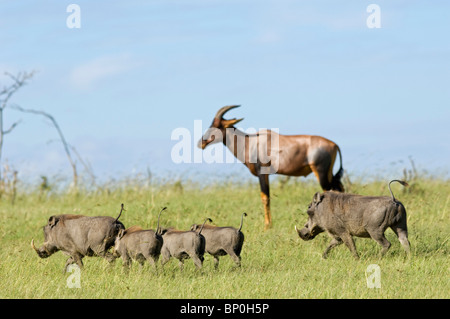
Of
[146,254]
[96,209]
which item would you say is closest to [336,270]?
[146,254]

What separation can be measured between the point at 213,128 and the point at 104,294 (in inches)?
276

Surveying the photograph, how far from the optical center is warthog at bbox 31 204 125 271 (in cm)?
891

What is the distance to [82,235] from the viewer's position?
8.99m

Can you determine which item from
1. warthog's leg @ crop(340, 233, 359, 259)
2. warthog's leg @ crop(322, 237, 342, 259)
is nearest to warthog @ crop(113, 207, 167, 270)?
warthog's leg @ crop(322, 237, 342, 259)

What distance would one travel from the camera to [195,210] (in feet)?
48.2

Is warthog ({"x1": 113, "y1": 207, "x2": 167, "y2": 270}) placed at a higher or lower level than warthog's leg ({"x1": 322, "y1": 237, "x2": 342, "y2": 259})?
higher

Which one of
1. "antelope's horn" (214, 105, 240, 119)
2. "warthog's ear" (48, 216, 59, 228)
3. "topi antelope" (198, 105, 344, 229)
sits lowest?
"warthog's ear" (48, 216, 59, 228)

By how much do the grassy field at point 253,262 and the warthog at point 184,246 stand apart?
25cm

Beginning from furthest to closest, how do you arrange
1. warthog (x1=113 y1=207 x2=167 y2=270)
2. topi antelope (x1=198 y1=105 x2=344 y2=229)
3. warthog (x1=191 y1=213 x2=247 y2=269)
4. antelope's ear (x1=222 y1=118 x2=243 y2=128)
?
antelope's ear (x1=222 y1=118 x2=243 y2=128)
topi antelope (x1=198 y1=105 x2=344 y2=229)
warthog (x1=191 y1=213 x2=247 y2=269)
warthog (x1=113 y1=207 x2=167 y2=270)

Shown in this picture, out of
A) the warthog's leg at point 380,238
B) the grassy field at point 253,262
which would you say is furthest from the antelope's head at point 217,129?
the warthog's leg at point 380,238

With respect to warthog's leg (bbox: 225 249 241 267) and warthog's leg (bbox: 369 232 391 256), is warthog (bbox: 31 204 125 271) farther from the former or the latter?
warthog's leg (bbox: 369 232 391 256)
